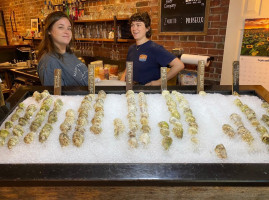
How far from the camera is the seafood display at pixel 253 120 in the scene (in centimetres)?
107

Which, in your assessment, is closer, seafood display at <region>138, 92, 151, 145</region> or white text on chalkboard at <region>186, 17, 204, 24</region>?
seafood display at <region>138, 92, 151, 145</region>

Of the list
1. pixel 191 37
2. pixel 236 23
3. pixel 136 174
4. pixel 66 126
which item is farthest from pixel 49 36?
pixel 236 23

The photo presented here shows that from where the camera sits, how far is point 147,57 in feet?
9.22

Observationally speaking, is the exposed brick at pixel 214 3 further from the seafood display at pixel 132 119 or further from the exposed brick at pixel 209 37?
the seafood display at pixel 132 119

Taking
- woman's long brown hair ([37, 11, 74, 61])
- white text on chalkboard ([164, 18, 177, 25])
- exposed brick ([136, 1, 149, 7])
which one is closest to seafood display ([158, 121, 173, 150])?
woman's long brown hair ([37, 11, 74, 61])

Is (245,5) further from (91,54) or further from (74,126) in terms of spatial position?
(91,54)

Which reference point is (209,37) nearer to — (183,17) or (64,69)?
(183,17)

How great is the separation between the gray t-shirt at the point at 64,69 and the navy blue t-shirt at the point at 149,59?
78 centimetres

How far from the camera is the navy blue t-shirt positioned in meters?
2.75

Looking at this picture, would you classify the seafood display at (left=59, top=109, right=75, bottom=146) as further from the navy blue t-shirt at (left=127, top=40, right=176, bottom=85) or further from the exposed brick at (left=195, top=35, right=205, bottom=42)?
the exposed brick at (left=195, top=35, right=205, bottom=42)

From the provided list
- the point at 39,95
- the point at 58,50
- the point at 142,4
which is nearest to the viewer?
the point at 39,95

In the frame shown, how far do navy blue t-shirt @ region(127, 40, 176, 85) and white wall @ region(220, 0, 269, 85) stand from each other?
97 centimetres

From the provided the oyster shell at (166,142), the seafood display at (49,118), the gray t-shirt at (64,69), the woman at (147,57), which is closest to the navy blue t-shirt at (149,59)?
the woman at (147,57)

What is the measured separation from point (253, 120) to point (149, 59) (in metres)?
1.78
